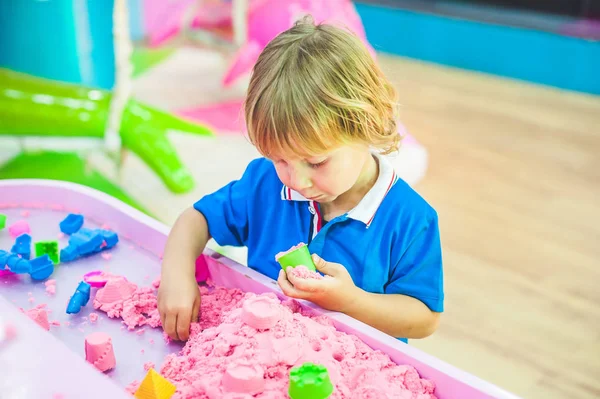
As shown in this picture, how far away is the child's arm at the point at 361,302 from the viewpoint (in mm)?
662

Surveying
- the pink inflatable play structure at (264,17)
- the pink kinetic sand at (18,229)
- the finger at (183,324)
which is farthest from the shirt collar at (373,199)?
the pink inflatable play structure at (264,17)

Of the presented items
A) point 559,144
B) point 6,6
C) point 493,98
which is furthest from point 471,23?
point 6,6

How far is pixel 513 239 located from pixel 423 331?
3.14 feet

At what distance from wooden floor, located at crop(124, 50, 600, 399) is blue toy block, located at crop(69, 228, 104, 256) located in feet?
1.34

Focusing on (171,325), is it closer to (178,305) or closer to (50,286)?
(178,305)

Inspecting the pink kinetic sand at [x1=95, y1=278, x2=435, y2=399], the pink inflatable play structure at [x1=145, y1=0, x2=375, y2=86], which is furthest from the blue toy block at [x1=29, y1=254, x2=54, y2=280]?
the pink inflatable play structure at [x1=145, y1=0, x2=375, y2=86]

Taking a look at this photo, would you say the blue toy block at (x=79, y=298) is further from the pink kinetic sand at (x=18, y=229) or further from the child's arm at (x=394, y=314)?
the child's arm at (x=394, y=314)

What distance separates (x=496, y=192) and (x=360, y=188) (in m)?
1.18

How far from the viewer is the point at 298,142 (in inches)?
26.5

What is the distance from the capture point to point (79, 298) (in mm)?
733

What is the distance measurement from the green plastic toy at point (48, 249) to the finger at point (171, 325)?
0.20 metres

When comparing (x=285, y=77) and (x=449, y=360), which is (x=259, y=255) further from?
(x=449, y=360)

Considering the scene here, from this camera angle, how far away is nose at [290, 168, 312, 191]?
2.29 ft

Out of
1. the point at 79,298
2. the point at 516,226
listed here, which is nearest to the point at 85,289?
the point at 79,298
